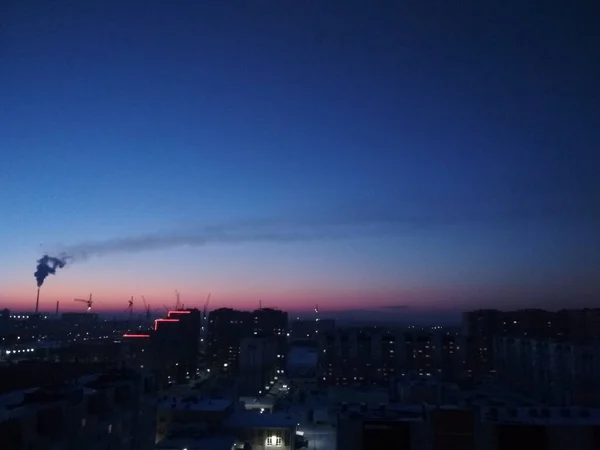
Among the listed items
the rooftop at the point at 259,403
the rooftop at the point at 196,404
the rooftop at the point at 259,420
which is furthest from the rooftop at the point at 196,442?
the rooftop at the point at 259,403

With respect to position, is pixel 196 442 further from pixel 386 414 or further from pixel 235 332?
pixel 235 332

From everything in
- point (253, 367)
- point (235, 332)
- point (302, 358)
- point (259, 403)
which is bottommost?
point (302, 358)

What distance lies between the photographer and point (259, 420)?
1764 centimetres

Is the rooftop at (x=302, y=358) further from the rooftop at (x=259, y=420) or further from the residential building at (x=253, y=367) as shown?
the rooftop at (x=259, y=420)

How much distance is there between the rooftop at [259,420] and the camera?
1716cm

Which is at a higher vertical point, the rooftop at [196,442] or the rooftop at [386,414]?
the rooftop at [386,414]

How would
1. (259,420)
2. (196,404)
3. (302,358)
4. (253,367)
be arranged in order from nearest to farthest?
(259,420), (196,404), (253,367), (302,358)

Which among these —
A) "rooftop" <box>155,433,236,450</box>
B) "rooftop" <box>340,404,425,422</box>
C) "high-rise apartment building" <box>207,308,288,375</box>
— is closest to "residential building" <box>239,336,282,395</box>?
"high-rise apartment building" <box>207,308,288,375</box>

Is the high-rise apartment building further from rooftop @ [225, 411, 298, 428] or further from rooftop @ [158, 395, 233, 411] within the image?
rooftop @ [225, 411, 298, 428]

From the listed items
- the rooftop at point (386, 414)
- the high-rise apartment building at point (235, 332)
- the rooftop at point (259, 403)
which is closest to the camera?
the rooftop at point (386, 414)

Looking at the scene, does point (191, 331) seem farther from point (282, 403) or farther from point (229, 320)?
point (282, 403)

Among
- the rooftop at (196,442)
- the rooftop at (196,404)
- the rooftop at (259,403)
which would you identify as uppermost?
the rooftop at (196,404)

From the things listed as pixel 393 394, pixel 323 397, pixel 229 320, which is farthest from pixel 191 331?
pixel 393 394

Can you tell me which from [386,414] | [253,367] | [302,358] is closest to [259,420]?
[386,414]
